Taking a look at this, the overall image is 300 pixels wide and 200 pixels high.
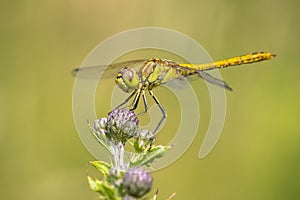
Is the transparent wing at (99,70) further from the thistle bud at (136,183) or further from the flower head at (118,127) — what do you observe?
the thistle bud at (136,183)

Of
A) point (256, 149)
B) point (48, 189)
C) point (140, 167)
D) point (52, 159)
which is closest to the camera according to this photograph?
point (140, 167)

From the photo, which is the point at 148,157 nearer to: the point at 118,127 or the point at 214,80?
the point at 118,127

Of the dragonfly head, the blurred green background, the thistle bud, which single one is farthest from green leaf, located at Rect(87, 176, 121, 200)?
the blurred green background

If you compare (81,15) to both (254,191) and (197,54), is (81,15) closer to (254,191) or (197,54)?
(197,54)

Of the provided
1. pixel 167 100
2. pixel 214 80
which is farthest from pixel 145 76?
pixel 167 100

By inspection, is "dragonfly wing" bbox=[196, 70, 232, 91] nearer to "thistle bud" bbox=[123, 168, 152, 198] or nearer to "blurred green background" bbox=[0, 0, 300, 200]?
"thistle bud" bbox=[123, 168, 152, 198]

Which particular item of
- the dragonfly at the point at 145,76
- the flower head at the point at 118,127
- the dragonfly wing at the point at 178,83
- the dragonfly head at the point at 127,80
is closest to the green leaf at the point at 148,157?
the flower head at the point at 118,127

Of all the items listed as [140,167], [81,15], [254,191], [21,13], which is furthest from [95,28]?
[140,167]
